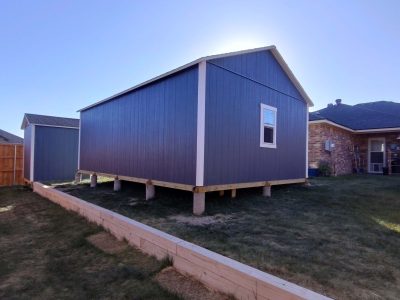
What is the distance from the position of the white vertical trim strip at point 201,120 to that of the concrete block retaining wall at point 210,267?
5.32 feet

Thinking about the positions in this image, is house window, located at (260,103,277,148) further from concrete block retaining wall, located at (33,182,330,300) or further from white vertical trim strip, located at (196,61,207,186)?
concrete block retaining wall, located at (33,182,330,300)

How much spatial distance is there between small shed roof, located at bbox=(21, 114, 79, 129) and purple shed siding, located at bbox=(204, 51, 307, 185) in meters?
9.44

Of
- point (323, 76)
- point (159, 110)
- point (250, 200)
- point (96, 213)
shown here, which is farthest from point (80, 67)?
point (323, 76)

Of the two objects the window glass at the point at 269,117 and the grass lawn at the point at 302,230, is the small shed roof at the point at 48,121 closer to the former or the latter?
the grass lawn at the point at 302,230

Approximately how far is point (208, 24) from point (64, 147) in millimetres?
8864

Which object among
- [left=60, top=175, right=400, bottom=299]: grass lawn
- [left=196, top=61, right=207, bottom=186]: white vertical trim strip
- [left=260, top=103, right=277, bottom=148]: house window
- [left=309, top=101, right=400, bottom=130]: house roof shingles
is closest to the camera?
[left=60, top=175, right=400, bottom=299]: grass lawn

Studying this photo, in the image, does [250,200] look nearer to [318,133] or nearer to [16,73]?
[318,133]

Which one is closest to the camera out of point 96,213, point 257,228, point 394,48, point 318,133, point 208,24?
point 257,228

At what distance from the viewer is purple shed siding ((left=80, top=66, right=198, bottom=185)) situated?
5562mm

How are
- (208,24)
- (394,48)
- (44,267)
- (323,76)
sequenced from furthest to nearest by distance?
(323,76)
(394,48)
(208,24)
(44,267)

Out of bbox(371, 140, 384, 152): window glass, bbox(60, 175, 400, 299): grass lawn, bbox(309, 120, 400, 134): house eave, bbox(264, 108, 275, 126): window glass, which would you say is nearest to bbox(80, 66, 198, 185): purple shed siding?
bbox(60, 175, 400, 299): grass lawn

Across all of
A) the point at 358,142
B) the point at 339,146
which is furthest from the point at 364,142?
the point at 339,146

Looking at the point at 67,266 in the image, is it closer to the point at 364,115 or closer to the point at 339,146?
the point at 339,146

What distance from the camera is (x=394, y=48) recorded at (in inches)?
384
